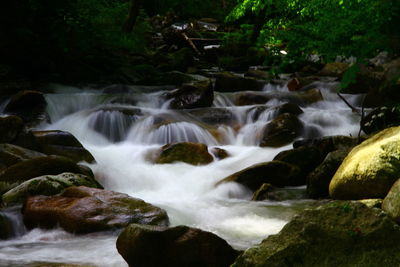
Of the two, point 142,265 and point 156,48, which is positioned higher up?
point 156,48

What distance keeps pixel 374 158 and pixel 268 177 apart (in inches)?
91.3

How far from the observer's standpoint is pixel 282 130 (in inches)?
419

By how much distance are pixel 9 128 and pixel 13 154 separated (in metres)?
1.37

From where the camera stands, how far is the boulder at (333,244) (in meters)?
2.91

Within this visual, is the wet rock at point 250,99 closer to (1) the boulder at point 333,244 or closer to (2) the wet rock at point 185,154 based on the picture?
(2) the wet rock at point 185,154

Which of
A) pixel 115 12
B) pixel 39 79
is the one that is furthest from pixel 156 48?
pixel 39 79

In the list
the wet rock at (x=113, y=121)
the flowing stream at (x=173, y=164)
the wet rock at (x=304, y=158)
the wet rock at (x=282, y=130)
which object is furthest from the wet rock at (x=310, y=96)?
the wet rock at (x=304, y=158)

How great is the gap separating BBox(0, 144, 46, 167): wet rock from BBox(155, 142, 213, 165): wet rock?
2.60 m

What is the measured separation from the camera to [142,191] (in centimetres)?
807

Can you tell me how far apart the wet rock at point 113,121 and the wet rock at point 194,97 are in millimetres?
1473

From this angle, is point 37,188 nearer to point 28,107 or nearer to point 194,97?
point 28,107

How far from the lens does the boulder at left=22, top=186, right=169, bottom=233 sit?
5.27 m

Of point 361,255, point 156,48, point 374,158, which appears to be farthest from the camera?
point 156,48

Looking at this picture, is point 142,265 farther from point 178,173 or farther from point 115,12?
point 115,12
